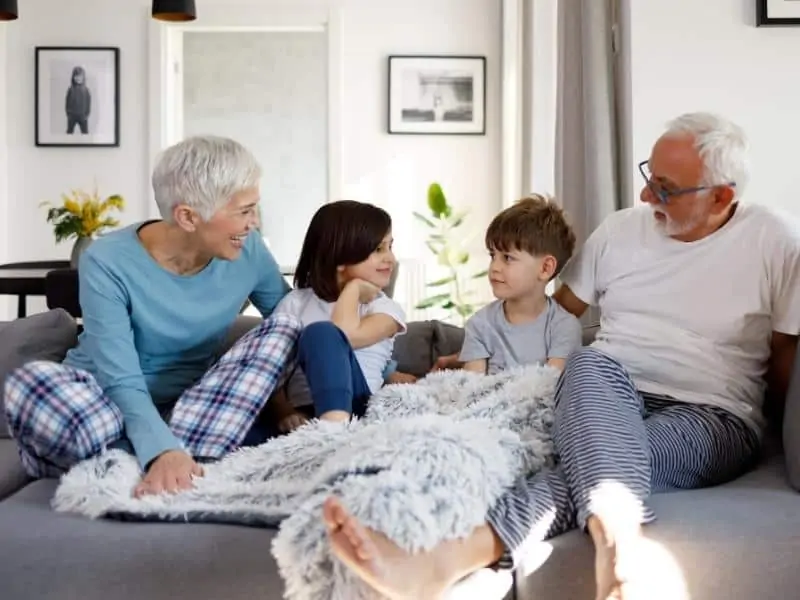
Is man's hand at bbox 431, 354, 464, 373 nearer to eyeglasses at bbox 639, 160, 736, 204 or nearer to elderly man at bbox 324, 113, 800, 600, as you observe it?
elderly man at bbox 324, 113, 800, 600

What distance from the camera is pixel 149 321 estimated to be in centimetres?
201

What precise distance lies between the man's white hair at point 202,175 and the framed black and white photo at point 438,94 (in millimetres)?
3774

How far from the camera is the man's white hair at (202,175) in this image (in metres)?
1.97

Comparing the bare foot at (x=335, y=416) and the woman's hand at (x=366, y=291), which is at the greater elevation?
the woman's hand at (x=366, y=291)

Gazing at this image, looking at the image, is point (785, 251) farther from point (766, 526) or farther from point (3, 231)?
point (3, 231)

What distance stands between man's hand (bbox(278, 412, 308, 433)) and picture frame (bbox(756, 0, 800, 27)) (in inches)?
73.0

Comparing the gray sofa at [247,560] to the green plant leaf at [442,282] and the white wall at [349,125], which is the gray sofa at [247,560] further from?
the white wall at [349,125]

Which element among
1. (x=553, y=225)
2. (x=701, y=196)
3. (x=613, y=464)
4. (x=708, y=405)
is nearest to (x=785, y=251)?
(x=701, y=196)

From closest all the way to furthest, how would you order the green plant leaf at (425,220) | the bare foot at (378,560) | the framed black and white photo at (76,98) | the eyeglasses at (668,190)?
the bare foot at (378,560)
the eyeglasses at (668,190)
the green plant leaf at (425,220)
the framed black and white photo at (76,98)

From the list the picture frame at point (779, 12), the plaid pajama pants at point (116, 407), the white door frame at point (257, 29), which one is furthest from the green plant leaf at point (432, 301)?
the plaid pajama pants at point (116, 407)

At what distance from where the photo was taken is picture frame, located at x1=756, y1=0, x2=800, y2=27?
2.86 meters

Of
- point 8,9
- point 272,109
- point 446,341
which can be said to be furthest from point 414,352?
point 272,109

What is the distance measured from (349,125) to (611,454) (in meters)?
4.43

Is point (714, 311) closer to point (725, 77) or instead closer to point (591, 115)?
point (591, 115)
